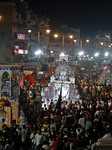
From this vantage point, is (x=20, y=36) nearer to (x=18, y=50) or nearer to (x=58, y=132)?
(x=18, y=50)

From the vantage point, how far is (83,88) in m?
22.7

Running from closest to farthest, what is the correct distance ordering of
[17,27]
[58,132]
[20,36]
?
[58,132], [20,36], [17,27]

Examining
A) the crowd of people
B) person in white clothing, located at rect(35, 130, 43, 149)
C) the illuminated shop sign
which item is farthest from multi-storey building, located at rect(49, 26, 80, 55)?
person in white clothing, located at rect(35, 130, 43, 149)

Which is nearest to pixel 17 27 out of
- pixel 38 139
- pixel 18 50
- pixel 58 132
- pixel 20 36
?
pixel 20 36

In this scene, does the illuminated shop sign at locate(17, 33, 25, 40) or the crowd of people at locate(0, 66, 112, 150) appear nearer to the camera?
the crowd of people at locate(0, 66, 112, 150)

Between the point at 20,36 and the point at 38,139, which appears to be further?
the point at 20,36

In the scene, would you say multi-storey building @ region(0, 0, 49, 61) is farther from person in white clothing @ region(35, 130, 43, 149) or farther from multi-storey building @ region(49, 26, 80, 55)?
person in white clothing @ region(35, 130, 43, 149)

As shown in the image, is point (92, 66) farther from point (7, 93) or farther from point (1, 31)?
point (7, 93)

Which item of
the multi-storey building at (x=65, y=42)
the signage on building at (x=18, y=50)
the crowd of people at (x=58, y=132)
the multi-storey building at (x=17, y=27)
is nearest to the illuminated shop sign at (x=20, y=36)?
the multi-storey building at (x=17, y=27)

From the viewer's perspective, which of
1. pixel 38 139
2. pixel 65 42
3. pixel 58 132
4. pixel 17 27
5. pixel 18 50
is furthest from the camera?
pixel 65 42

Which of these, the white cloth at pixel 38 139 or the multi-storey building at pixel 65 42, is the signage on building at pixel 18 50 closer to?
the multi-storey building at pixel 65 42

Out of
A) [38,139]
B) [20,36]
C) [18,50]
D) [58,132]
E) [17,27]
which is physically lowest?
[38,139]

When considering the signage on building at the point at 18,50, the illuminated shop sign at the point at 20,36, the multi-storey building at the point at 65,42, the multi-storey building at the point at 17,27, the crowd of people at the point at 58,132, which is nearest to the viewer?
the crowd of people at the point at 58,132

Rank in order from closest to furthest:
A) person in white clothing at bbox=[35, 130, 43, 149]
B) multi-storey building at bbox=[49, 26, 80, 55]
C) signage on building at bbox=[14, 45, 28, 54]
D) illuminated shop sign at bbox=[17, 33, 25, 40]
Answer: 1. person in white clothing at bbox=[35, 130, 43, 149]
2. signage on building at bbox=[14, 45, 28, 54]
3. illuminated shop sign at bbox=[17, 33, 25, 40]
4. multi-storey building at bbox=[49, 26, 80, 55]
